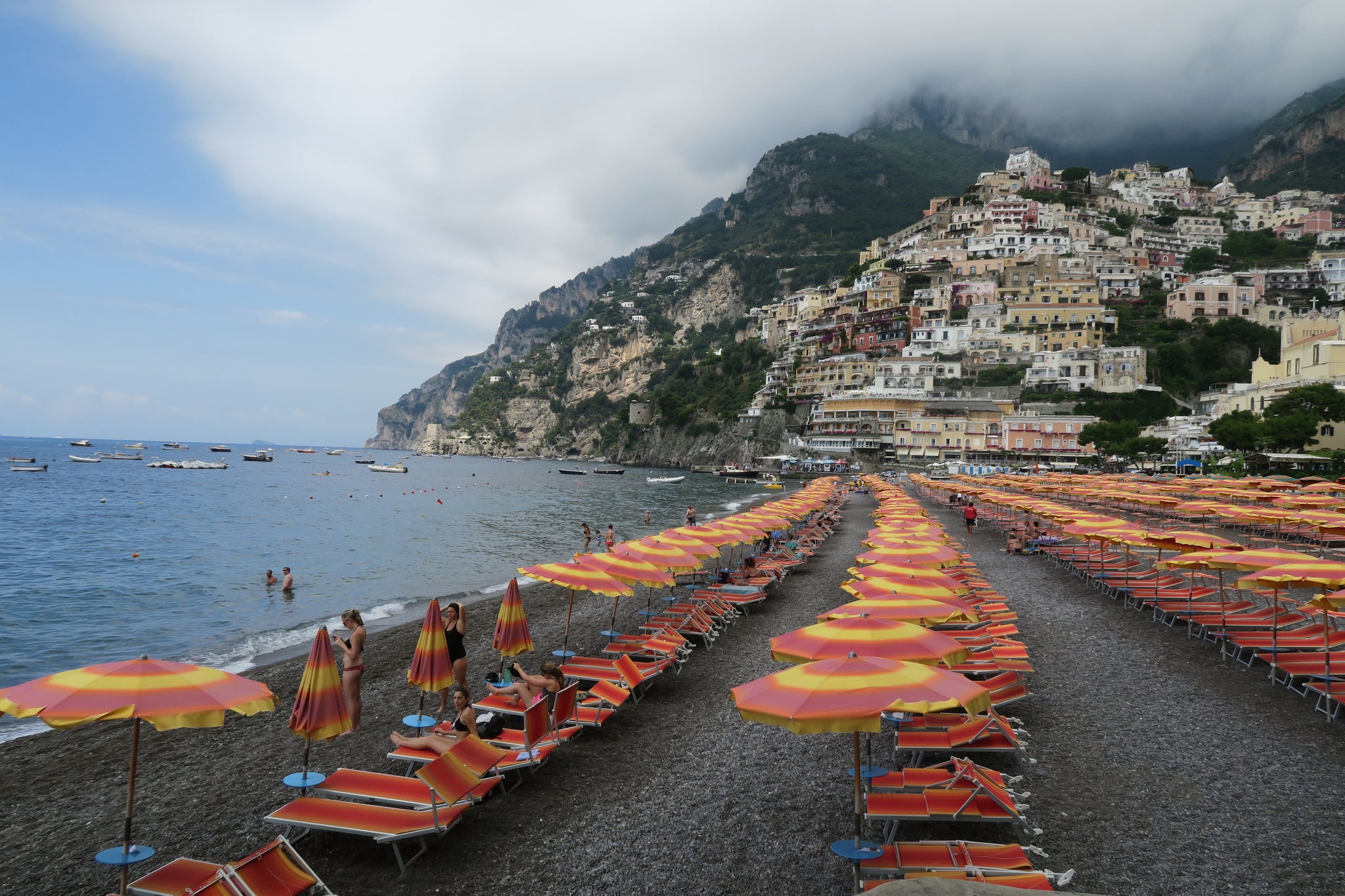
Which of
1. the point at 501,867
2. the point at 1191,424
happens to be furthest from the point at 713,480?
the point at 501,867

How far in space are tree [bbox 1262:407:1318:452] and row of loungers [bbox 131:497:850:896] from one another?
1959 inches

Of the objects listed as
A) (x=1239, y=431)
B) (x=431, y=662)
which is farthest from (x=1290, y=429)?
(x=431, y=662)

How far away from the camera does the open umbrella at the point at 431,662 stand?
25.4 ft

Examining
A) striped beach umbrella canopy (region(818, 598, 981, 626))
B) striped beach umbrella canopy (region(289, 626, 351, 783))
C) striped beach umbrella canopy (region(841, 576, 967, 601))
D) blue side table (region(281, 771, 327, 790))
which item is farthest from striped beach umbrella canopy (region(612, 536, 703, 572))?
blue side table (region(281, 771, 327, 790))

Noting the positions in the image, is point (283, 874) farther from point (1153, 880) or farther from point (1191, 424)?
point (1191, 424)

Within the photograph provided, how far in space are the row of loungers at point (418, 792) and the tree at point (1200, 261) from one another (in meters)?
121

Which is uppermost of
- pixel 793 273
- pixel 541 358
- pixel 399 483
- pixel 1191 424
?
pixel 793 273

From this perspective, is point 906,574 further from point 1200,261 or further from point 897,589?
point 1200,261

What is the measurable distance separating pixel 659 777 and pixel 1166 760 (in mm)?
4859

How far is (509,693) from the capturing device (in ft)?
27.0

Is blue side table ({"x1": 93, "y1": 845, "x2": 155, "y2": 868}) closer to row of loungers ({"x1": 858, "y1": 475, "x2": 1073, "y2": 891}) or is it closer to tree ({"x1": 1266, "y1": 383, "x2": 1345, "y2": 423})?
row of loungers ({"x1": 858, "y1": 475, "x2": 1073, "y2": 891})

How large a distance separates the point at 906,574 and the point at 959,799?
4.83 metres

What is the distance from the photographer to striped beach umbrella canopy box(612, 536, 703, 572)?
413 inches

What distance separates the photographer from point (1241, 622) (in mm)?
10312
